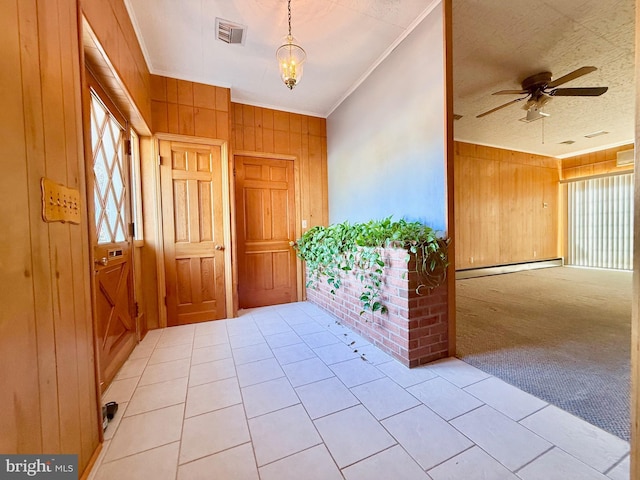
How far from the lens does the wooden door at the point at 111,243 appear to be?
1778 millimetres

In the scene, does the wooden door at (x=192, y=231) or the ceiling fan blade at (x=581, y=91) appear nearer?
the ceiling fan blade at (x=581, y=91)

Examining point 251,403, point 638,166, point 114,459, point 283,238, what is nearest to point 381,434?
point 251,403

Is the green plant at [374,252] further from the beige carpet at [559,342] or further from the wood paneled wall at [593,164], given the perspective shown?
the wood paneled wall at [593,164]

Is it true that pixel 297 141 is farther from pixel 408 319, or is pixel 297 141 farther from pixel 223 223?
pixel 408 319

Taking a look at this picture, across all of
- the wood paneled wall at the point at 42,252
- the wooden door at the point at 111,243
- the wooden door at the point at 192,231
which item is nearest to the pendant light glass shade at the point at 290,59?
the wood paneled wall at the point at 42,252

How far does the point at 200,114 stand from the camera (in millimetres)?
2928

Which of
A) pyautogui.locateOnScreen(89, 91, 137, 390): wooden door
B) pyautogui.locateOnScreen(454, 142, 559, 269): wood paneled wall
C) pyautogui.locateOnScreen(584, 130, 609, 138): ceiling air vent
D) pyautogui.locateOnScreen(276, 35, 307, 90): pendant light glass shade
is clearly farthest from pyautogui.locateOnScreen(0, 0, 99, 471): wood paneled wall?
pyautogui.locateOnScreen(584, 130, 609, 138): ceiling air vent

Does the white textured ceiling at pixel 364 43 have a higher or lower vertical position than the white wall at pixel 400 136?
higher

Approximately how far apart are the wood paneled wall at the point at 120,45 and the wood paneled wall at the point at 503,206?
519 cm

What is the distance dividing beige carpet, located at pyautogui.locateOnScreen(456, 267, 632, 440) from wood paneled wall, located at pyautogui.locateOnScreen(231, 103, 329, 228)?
2.42 metres

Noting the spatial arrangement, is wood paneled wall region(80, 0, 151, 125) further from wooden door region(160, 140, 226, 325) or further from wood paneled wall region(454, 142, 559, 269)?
wood paneled wall region(454, 142, 559, 269)

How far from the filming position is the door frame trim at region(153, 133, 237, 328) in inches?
109

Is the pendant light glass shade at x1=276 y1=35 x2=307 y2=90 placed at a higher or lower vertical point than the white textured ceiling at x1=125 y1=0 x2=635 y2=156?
lower

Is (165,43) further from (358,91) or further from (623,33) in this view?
(623,33)
